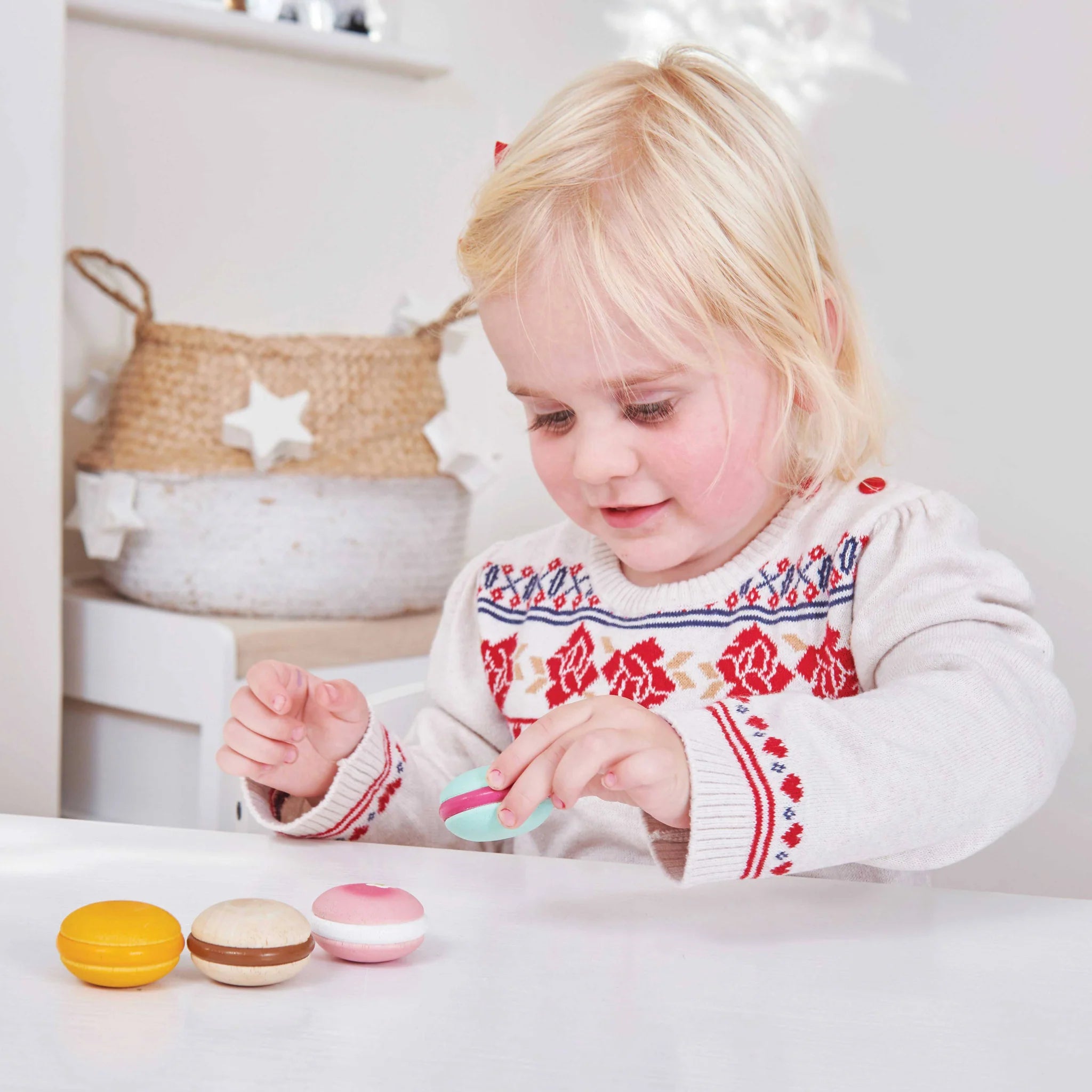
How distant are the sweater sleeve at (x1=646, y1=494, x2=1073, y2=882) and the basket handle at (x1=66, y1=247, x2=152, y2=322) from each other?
860mm

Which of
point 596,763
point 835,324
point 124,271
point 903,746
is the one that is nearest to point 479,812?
point 596,763

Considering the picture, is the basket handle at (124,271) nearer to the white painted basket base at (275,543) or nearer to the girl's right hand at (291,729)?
the white painted basket base at (275,543)

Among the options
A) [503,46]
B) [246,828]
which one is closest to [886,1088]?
[246,828]

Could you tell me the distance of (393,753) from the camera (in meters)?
0.72

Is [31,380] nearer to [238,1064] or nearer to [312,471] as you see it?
[312,471]

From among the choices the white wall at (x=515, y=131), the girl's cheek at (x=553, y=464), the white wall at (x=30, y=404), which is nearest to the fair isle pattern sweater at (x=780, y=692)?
the girl's cheek at (x=553, y=464)

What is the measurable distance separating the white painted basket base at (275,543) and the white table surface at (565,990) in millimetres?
709

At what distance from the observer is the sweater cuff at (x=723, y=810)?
48cm

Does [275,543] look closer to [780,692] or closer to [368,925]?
[780,692]

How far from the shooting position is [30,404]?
115 centimetres

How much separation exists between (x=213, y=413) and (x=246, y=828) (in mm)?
431

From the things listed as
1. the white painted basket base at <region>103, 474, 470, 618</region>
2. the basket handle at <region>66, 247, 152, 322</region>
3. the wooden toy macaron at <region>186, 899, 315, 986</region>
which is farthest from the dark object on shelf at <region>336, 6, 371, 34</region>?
the wooden toy macaron at <region>186, 899, 315, 986</region>

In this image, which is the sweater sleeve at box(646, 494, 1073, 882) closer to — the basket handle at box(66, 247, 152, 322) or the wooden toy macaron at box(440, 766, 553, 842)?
the wooden toy macaron at box(440, 766, 553, 842)

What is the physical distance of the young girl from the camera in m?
0.56
